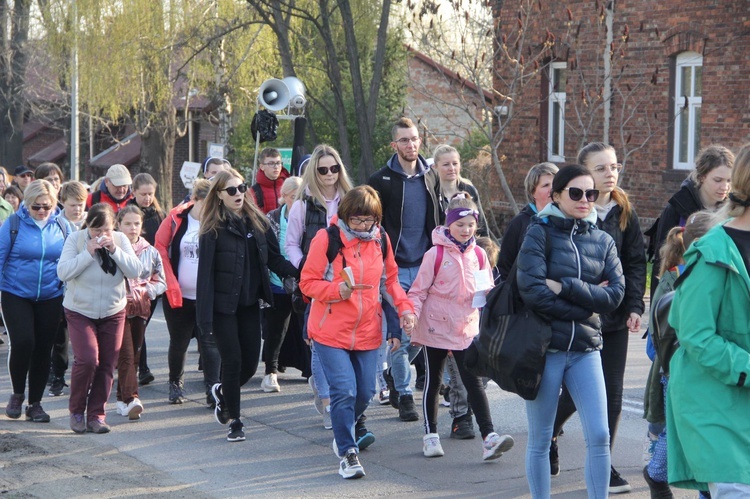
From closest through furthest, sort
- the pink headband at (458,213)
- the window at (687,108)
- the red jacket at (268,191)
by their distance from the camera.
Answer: the pink headband at (458,213)
the red jacket at (268,191)
the window at (687,108)

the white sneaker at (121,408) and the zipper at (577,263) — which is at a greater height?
the zipper at (577,263)

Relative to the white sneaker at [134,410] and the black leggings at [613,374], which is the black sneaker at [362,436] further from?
the white sneaker at [134,410]

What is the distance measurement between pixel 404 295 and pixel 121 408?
110 inches

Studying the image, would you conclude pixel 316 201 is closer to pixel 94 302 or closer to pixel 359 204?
pixel 359 204

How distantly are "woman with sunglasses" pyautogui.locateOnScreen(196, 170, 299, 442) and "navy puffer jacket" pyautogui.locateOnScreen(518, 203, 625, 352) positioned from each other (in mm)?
2751

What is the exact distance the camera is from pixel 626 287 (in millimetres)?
6398

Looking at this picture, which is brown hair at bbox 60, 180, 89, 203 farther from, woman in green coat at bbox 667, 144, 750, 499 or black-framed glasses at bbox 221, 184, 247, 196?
woman in green coat at bbox 667, 144, 750, 499

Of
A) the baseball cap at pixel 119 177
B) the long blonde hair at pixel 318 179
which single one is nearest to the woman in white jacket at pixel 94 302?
the long blonde hair at pixel 318 179

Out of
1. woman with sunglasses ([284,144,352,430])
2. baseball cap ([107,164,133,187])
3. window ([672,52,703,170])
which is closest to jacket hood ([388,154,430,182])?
woman with sunglasses ([284,144,352,430])

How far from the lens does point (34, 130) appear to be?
59625 mm

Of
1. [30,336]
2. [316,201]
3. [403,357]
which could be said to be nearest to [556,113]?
[316,201]

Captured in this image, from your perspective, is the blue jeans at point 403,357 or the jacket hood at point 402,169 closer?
the blue jeans at point 403,357

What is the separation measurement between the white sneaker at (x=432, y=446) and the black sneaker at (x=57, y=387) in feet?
12.7

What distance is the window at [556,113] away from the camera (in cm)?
2114
